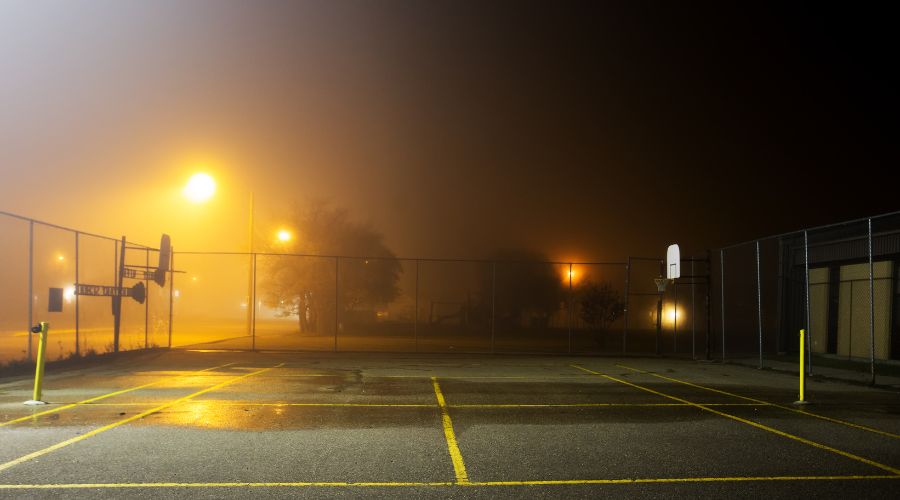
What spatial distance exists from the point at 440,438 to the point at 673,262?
14.9 meters

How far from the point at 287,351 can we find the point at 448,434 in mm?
16219

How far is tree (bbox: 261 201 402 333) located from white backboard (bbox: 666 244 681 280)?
21521 millimetres

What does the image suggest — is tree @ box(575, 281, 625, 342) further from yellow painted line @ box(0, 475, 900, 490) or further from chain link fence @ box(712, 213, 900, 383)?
yellow painted line @ box(0, 475, 900, 490)

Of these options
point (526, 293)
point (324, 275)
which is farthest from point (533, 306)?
point (324, 275)

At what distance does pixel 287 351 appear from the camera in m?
Result: 22.7

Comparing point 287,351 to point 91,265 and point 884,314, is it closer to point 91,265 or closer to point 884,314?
point 884,314

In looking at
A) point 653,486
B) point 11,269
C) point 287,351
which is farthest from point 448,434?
point 11,269

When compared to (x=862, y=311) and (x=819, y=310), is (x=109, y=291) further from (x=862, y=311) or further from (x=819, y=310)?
(x=819, y=310)

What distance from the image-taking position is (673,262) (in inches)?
794

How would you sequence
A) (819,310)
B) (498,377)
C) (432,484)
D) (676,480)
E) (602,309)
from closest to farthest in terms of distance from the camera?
(432,484) → (676,480) → (498,377) → (819,310) → (602,309)

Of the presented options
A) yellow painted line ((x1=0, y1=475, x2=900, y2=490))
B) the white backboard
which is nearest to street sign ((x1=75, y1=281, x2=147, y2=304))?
yellow painted line ((x1=0, y1=475, x2=900, y2=490))

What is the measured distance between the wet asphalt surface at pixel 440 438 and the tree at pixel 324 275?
26813 millimetres

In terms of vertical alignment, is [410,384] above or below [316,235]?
below

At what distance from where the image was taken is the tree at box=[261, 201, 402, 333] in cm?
4059
